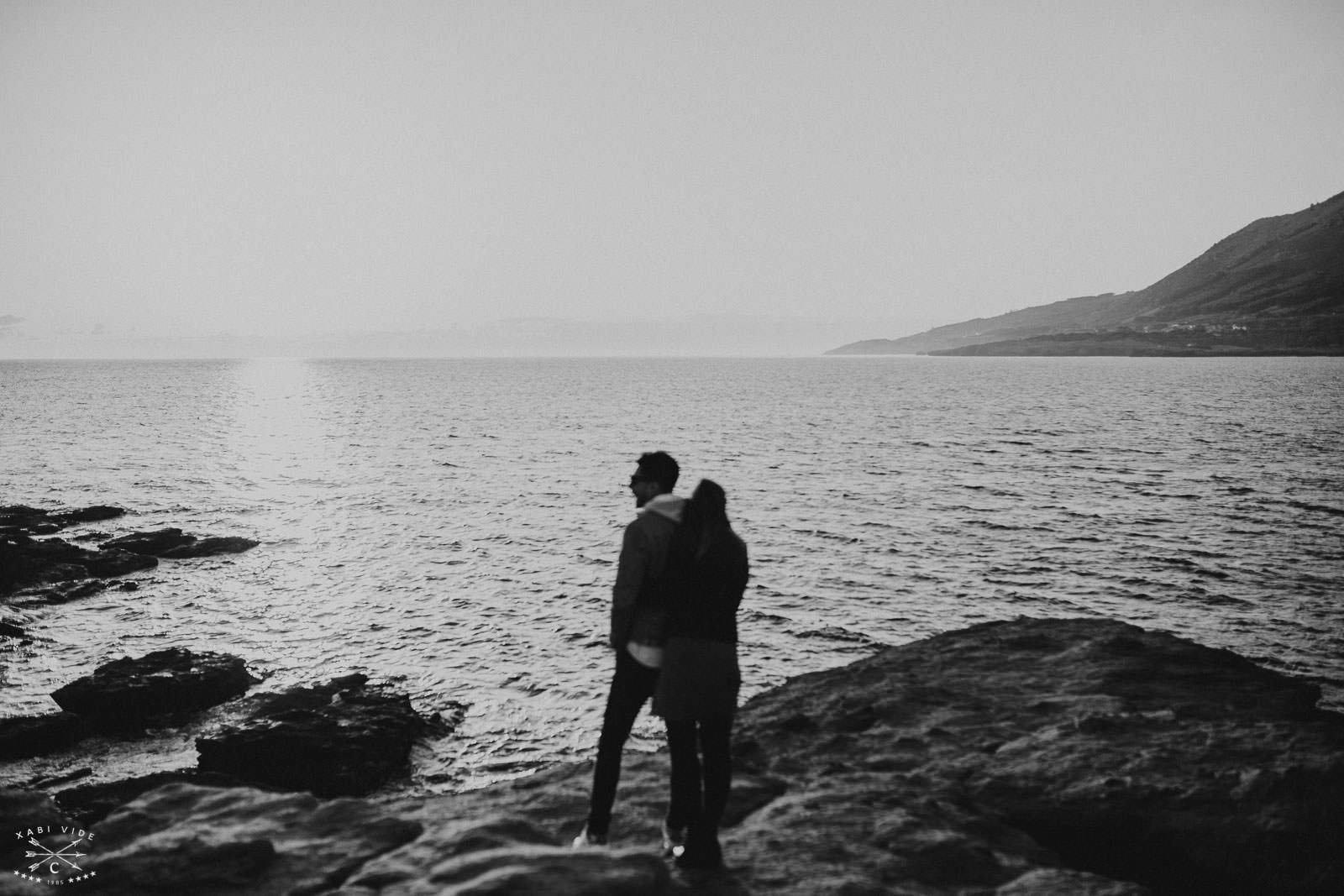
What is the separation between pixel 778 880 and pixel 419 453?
203ft

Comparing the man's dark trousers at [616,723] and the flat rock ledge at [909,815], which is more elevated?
the man's dark trousers at [616,723]

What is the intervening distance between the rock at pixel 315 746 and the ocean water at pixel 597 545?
35.0 inches

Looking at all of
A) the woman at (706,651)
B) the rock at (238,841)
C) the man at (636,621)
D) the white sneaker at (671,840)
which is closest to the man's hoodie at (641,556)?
the man at (636,621)

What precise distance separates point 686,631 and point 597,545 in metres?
27.0

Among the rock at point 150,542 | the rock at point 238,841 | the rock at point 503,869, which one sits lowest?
the rock at point 150,542

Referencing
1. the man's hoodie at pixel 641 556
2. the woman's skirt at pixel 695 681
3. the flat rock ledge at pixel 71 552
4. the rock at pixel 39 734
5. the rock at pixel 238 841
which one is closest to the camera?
the woman's skirt at pixel 695 681

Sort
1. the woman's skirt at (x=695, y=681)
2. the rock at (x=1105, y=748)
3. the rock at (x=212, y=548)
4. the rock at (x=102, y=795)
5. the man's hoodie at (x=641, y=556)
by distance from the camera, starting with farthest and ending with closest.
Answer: the rock at (x=212, y=548), the rock at (x=102, y=795), the rock at (x=1105, y=748), the man's hoodie at (x=641, y=556), the woman's skirt at (x=695, y=681)

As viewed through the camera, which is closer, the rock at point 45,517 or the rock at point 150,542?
the rock at point 150,542

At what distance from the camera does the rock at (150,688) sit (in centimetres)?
1706

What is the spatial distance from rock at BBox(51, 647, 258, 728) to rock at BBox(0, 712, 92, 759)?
42 centimetres

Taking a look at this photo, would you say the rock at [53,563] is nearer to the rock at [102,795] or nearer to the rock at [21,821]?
the rock at [102,795]

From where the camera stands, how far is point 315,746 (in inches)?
585

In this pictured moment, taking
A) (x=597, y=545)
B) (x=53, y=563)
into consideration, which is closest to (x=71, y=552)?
(x=53, y=563)

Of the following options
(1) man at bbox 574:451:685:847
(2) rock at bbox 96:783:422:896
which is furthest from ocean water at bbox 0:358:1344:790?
(1) man at bbox 574:451:685:847
